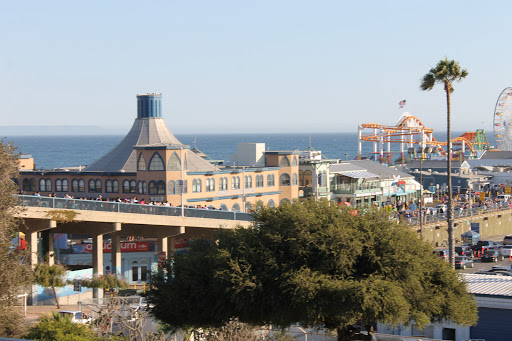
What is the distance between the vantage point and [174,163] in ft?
190

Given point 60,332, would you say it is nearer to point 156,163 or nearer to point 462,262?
point 156,163

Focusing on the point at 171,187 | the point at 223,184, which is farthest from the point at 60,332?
the point at 223,184

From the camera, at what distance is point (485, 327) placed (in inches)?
1130

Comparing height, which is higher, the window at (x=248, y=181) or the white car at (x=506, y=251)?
the window at (x=248, y=181)

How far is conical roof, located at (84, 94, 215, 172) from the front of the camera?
6400 cm

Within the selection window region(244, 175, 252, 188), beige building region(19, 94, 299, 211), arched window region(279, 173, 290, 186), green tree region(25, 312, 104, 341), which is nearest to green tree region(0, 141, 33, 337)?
green tree region(25, 312, 104, 341)

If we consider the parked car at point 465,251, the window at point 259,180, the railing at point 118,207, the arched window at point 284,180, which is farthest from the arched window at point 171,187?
the parked car at point 465,251

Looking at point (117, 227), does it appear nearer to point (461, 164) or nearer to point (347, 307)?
point (347, 307)

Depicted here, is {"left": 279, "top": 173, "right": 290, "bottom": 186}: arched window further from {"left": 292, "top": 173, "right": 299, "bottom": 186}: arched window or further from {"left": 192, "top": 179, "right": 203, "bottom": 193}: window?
{"left": 192, "top": 179, "right": 203, "bottom": 193}: window

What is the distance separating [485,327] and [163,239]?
25706mm

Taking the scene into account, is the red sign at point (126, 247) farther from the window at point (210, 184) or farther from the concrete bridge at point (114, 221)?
the window at point (210, 184)

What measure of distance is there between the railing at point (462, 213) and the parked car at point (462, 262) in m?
11.3

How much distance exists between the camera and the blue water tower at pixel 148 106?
70.8 m

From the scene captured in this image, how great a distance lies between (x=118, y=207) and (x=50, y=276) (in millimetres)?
9006
